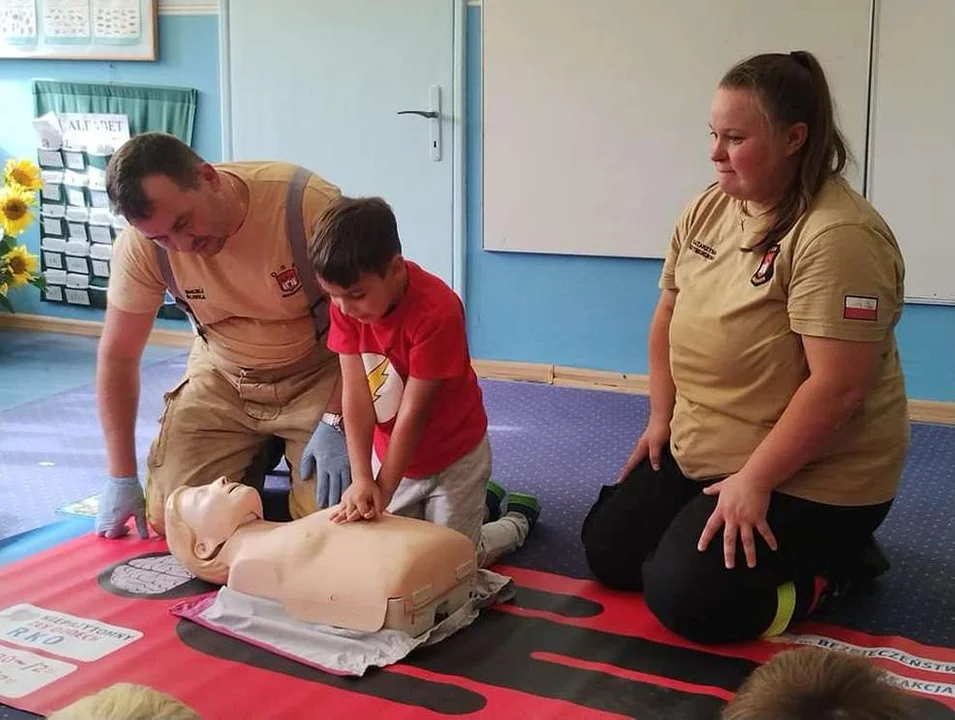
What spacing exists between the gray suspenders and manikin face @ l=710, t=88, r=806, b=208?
0.76 metres

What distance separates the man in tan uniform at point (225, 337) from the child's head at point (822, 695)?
131 cm

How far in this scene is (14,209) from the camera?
3441mm

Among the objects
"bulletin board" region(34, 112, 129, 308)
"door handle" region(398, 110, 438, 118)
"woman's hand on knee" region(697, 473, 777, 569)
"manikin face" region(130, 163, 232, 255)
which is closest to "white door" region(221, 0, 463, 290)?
"door handle" region(398, 110, 438, 118)

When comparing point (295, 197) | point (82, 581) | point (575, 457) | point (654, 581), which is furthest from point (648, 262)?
point (82, 581)

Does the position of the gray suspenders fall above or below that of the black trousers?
above

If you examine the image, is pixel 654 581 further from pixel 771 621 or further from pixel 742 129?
pixel 742 129

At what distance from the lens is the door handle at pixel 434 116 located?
332 cm

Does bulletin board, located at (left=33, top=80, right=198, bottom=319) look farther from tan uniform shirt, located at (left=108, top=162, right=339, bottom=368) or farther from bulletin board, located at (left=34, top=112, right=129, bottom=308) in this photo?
tan uniform shirt, located at (left=108, top=162, right=339, bottom=368)

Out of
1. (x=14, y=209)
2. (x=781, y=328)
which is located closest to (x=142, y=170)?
(x=781, y=328)

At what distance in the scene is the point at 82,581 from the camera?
184 cm

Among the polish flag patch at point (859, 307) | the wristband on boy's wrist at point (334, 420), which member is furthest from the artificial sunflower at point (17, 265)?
the polish flag patch at point (859, 307)

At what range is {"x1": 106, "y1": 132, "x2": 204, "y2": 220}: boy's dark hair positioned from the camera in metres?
1.76

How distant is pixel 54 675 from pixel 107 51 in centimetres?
287

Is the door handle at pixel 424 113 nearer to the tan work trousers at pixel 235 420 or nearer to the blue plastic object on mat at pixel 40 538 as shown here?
the tan work trousers at pixel 235 420
